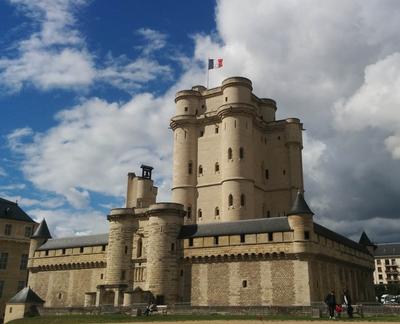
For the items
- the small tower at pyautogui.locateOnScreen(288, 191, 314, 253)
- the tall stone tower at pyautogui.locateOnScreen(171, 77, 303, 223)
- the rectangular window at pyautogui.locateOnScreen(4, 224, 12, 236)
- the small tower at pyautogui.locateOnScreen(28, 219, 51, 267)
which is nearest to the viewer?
the small tower at pyautogui.locateOnScreen(288, 191, 314, 253)

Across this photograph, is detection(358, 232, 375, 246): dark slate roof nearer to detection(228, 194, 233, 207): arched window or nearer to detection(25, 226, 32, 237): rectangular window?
detection(228, 194, 233, 207): arched window

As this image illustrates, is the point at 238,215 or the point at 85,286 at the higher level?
the point at 238,215

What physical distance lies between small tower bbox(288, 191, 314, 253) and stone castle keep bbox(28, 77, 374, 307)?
0.09 metres

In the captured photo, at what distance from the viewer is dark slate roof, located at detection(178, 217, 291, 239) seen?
4188 cm

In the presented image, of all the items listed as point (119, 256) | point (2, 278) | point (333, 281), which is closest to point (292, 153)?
point (333, 281)

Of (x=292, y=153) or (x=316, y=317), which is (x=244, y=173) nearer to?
(x=292, y=153)

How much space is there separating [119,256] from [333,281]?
22.1 meters

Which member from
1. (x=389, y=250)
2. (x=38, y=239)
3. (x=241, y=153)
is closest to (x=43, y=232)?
(x=38, y=239)

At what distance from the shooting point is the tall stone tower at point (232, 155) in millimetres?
54438

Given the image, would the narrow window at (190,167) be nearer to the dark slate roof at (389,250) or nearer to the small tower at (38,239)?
the small tower at (38,239)

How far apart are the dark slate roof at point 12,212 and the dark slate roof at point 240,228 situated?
3142 cm

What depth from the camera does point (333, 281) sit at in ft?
146

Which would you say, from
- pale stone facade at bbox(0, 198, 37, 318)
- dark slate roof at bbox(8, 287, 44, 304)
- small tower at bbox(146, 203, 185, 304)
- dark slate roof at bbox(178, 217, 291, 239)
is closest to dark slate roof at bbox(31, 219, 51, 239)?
pale stone facade at bbox(0, 198, 37, 318)

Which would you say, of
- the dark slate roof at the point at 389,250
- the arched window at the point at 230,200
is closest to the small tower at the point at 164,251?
the arched window at the point at 230,200
